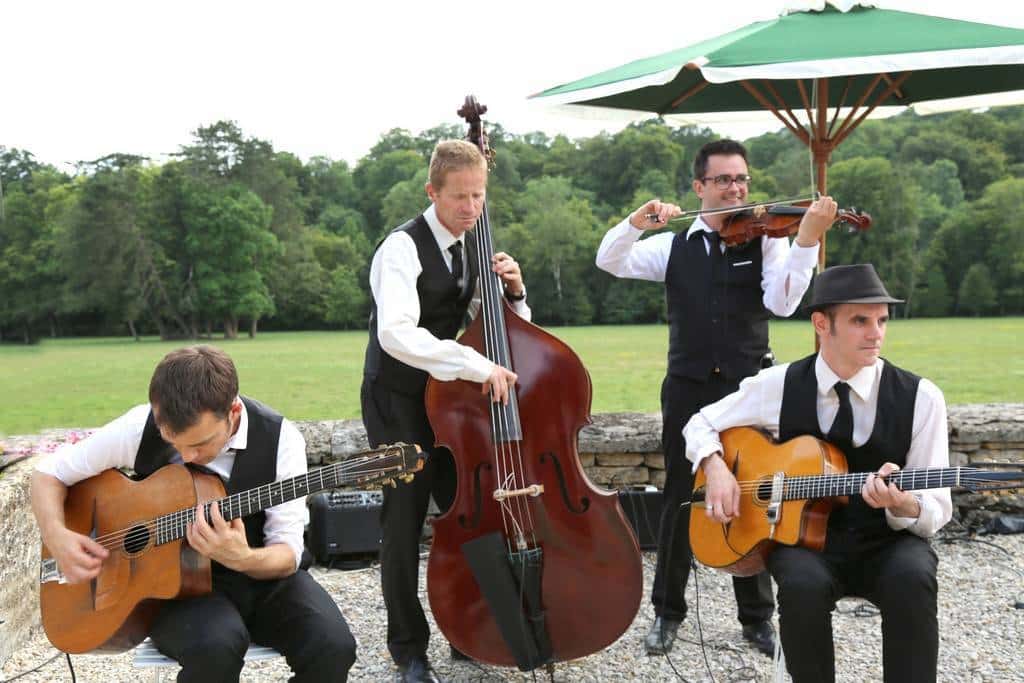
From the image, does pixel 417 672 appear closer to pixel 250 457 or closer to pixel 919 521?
pixel 250 457

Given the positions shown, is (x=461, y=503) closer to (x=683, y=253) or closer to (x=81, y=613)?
(x=81, y=613)

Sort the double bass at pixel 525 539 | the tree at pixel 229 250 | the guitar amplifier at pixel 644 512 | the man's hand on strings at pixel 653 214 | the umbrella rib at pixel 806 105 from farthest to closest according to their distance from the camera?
the tree at pixel 229 250 → the guitar amplifier at pixel 644 512 → the umbrella rib at pixel 806 105 → the man's hand on strings at pixel 653 214 → the double bass at pixel 525 539

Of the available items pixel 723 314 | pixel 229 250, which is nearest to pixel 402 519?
pixel 723 314

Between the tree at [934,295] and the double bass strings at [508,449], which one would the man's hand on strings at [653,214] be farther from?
the tree at [934,295]

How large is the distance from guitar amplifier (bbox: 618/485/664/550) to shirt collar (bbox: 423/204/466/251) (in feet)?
7.27

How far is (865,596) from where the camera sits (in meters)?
2.66

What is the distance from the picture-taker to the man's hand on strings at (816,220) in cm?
318

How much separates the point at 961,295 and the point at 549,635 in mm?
46487

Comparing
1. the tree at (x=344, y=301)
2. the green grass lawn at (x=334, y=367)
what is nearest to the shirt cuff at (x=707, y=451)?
the green grass lawn at (x=334, y=367)

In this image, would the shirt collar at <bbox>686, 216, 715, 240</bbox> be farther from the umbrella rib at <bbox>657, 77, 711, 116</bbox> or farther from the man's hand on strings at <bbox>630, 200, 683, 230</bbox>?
the umbrella rib at <bbox>657, 77, 711, 116</bbox>

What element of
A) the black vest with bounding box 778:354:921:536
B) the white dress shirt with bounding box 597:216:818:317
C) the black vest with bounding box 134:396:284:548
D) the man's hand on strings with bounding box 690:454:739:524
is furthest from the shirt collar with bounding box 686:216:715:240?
the black vest with bounding box 134:396:284:548

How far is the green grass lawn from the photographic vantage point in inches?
774

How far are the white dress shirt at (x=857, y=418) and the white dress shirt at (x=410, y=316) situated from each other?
0.77 meters

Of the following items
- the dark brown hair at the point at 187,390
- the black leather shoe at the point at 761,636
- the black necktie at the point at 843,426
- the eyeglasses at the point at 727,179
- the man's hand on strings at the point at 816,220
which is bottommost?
the black leather shoe at the point at 761,636
